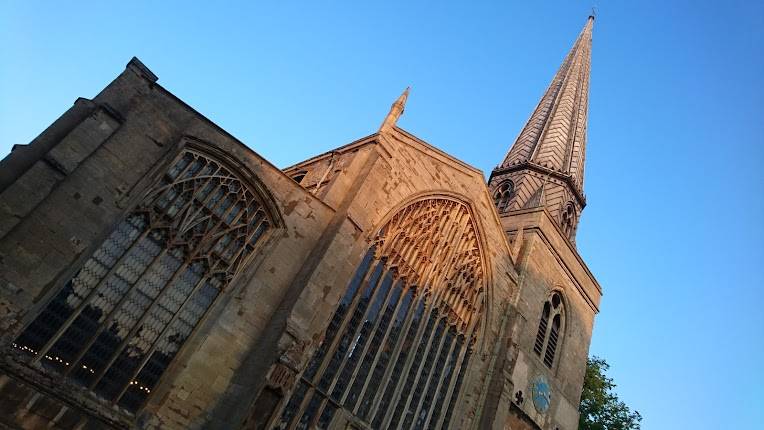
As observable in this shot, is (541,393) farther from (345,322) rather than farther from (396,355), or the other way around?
(345,322)

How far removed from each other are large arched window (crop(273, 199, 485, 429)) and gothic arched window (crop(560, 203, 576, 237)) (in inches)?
352

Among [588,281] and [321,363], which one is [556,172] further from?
[321,363]

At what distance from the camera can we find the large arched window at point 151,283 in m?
8.27

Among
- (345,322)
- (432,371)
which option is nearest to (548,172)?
(432,371)

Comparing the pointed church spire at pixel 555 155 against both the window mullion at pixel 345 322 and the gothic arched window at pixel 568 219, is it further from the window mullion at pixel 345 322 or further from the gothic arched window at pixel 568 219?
the window mullion at pixel 345 322

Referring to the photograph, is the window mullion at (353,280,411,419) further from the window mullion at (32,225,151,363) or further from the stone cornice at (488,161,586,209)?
the stone cornice at (488,161,586,209)

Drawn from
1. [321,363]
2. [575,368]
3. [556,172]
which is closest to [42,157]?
[321,363]

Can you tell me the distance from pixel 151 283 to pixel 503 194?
16338mm

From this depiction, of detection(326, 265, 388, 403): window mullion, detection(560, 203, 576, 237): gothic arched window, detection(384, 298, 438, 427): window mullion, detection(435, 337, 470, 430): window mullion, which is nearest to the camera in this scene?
detection(326, 265, 388, 403): window mullion

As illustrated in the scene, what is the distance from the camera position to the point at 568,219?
74.8 ft

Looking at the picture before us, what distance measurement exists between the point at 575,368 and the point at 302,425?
1140 centimetres

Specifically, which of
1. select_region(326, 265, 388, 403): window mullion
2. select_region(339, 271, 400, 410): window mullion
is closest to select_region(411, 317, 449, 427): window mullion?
select_region(339, 271, 400, 410): window mullion

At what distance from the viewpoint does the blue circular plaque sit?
15531 mm

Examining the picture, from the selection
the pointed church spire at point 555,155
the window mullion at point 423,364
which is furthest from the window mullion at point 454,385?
the pointed church spire at point 555,155
